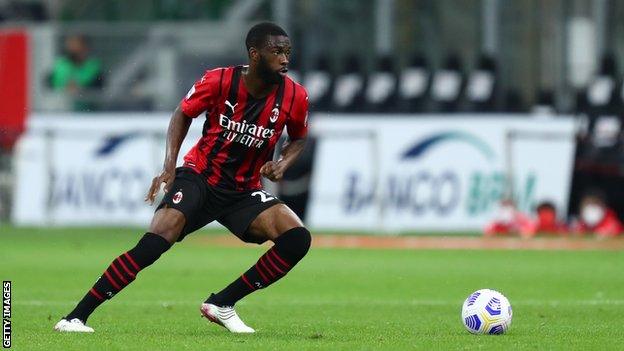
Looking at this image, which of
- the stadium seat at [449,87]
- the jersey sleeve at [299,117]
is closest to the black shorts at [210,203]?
the jersey sleeve at [299,117]

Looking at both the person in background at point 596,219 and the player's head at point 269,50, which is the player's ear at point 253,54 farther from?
the person in background at point 596,219

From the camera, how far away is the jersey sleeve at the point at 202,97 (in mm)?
11477

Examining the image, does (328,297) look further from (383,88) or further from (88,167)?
(383,88)

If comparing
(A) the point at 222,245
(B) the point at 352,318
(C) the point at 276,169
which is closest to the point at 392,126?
(A) the point at 222,245

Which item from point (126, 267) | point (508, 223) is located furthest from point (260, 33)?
point (508, 223)

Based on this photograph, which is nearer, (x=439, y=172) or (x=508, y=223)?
(x=508, y=223)

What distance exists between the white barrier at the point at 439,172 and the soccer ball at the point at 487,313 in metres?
13.8

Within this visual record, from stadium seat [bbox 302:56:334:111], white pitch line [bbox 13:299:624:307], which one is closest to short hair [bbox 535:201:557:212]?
stadium seat [bbox 302:56:334:111]

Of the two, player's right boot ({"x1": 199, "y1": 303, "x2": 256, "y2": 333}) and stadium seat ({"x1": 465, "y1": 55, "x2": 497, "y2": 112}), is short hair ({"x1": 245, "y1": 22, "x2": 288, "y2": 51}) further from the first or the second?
stadium seat ({"x1": 465, "y1": 55, "x2": 497, "y2": 112})

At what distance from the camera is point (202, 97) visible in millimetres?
11477

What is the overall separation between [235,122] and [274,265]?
1.04 meters

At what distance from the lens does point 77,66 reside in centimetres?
2891

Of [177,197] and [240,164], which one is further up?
[240,164]

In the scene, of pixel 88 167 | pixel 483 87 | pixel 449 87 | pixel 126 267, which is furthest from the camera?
pixel 449 87
